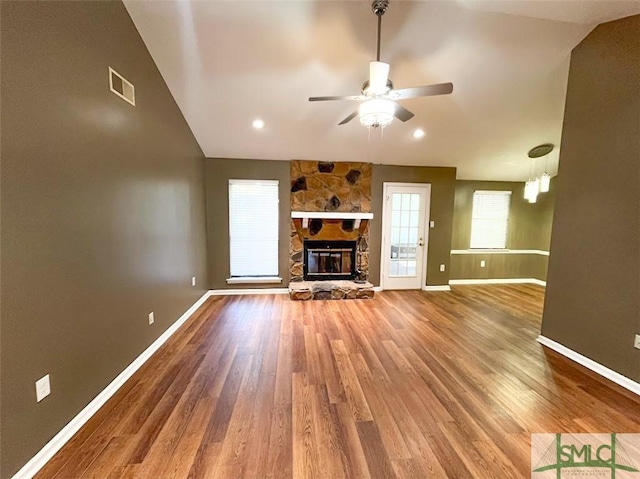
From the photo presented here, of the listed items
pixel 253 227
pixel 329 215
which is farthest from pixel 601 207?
pixel 253 227

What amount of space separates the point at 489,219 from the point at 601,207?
3.66m

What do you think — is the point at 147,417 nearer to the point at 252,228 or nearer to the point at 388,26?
the point at 252,228

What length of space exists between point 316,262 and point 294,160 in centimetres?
193

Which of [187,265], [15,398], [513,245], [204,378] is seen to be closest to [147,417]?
[204,378]

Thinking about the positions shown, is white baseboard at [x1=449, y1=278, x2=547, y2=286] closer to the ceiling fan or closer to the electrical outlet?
the ceiling fan

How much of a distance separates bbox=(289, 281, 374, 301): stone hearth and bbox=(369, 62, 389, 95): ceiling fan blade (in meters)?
3.22

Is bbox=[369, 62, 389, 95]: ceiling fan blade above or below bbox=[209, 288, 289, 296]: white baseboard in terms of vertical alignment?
above

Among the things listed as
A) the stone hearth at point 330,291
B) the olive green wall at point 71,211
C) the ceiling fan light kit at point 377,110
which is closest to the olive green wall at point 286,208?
the stone hearth at point 330,291

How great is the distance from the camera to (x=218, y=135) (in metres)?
3.99

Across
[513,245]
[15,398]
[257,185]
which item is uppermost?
[257,185]

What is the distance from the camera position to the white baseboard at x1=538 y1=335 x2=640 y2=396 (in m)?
2.18

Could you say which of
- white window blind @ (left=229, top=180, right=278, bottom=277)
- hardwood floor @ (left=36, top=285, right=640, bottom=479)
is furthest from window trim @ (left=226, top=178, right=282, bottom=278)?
hardwood floor @ (left=36, top=285, right=640, bottom=479)

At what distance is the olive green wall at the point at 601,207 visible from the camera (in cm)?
222

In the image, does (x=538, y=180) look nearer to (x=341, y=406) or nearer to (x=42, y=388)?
(x=341, y=406)
